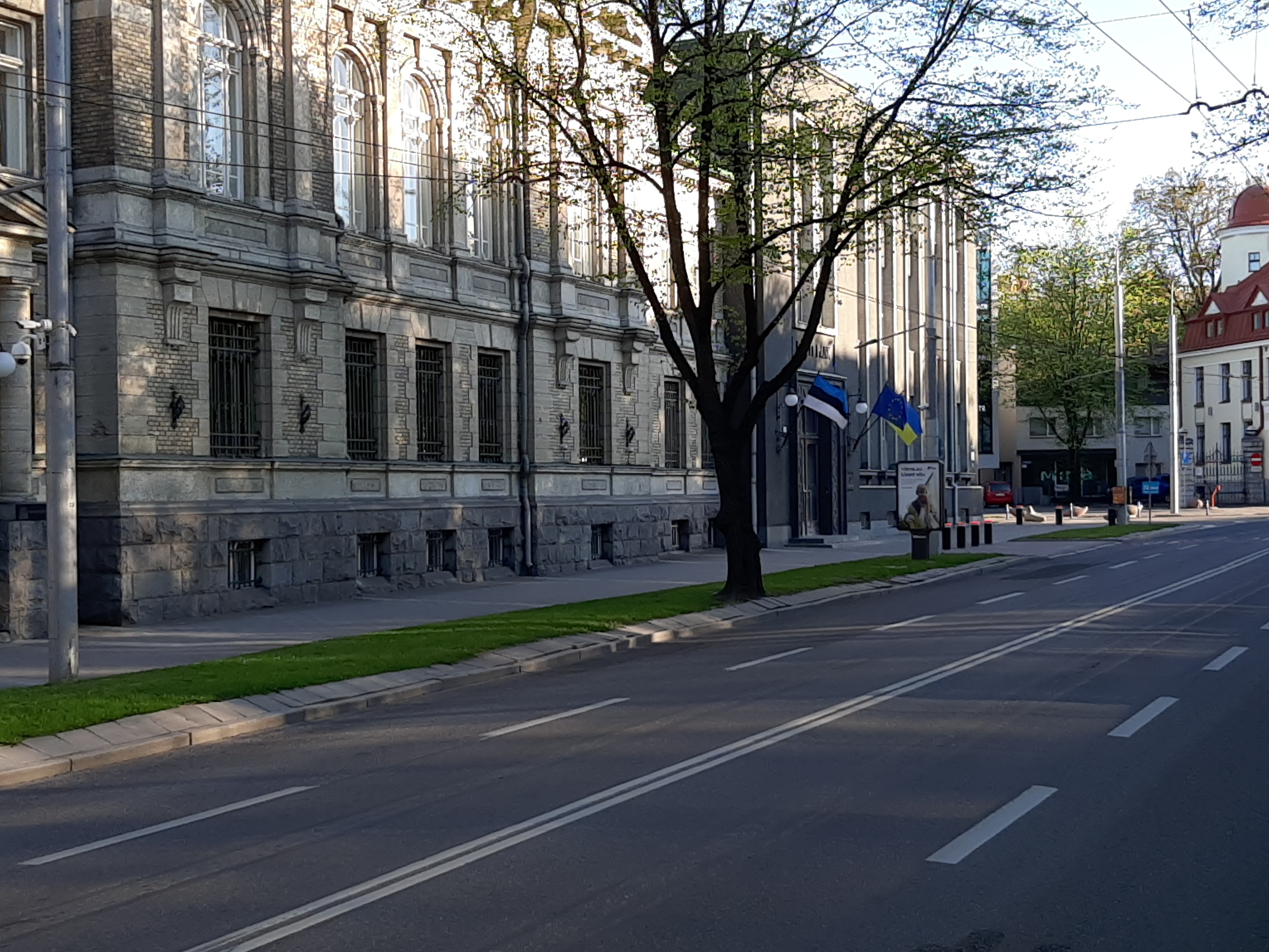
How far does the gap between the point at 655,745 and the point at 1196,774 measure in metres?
3.71

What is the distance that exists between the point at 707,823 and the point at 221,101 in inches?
698

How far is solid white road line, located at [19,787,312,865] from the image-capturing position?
7.88m

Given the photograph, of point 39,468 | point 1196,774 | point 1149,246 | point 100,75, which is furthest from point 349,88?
point 1149,246

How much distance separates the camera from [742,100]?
2197 cm

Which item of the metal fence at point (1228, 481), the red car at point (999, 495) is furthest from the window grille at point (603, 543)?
the metal fence at point (1228, 481)

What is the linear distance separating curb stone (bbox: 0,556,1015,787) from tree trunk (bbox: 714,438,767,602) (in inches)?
105

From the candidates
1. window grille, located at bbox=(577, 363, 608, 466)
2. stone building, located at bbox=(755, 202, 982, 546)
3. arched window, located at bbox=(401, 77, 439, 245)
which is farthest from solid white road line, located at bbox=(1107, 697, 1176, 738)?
window grille, located at bbox=(577, 363, 608, 466)

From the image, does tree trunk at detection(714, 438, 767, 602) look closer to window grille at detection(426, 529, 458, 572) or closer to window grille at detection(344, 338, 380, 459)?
window grille at detection(426, 529, 458, 572)

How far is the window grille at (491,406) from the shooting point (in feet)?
94.9

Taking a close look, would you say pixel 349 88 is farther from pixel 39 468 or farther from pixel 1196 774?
pixel 1196 774

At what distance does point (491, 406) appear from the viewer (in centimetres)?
2931

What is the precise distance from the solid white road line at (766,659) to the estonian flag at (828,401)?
25.2 m

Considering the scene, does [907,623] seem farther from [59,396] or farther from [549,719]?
[59,396]

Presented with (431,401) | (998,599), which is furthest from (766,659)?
(431,401)
